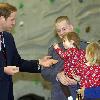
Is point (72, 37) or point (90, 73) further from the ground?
point (72, 37)

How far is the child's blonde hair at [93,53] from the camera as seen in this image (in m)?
2.95

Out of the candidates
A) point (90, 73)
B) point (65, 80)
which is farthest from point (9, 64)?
point (90, 73)

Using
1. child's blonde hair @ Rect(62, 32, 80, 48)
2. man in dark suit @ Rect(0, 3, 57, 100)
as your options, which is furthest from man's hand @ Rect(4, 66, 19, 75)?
child's blonde hair @ Rect(62, 32, 80, 48)

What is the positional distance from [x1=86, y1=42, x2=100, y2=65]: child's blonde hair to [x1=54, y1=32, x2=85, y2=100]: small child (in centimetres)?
11

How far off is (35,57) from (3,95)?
187 cm

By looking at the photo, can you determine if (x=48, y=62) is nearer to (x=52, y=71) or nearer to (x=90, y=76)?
(x=52, y=71)

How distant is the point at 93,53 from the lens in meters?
2.96

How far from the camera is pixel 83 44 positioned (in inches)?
129

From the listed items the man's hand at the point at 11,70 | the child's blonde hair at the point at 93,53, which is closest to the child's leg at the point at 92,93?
the child's blonde hair at the point at 93,53

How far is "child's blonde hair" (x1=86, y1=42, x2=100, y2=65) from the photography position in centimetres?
295

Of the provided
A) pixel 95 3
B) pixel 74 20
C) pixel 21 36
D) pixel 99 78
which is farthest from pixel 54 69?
pixel 95 3

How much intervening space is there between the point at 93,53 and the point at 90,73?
183 mm

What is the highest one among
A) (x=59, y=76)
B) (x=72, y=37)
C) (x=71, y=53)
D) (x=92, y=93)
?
(x=72, y=37)

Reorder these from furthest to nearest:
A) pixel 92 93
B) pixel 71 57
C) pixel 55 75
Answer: pixel 55 75, pixel 71 57, pixel 92 93
